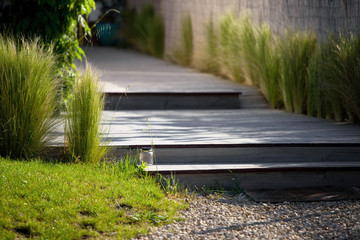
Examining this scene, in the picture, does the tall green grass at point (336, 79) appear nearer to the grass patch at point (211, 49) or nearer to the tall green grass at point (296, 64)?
the tall green grass at point (296, 64)

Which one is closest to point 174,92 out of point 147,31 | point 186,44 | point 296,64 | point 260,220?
point 296,64

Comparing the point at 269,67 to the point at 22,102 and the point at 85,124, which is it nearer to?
the point at 85,124

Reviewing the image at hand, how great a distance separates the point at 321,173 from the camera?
413 centimetres

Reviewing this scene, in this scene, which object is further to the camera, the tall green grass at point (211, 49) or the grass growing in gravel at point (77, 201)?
the tall green grass at point (211, 49)

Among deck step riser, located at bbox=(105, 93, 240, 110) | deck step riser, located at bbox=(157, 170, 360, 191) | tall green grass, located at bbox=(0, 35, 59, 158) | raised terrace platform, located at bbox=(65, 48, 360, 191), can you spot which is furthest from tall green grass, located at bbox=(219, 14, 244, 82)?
tall green grass, located at bbox=(0, 35, 59, 158)

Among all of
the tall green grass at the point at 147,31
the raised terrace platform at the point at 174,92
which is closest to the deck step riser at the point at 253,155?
the raised terrace platform at the point at 174,92

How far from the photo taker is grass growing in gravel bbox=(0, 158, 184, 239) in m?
3.04

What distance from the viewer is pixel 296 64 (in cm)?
582

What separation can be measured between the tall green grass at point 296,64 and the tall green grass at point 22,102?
9.52ft

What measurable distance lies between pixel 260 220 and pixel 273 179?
707 mm

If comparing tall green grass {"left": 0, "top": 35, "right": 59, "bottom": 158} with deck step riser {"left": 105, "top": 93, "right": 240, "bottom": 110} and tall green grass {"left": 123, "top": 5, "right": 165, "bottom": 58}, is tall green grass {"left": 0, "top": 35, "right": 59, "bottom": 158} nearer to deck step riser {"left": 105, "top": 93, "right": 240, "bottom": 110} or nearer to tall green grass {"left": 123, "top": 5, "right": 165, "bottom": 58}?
deck step riser {"left": 105, "top": 93, "right": 240, "bottom": 110}

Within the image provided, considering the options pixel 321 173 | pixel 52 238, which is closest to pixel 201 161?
pixel 321 173

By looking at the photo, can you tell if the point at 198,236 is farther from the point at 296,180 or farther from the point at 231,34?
the point at 231,34

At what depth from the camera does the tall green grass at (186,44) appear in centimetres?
970
